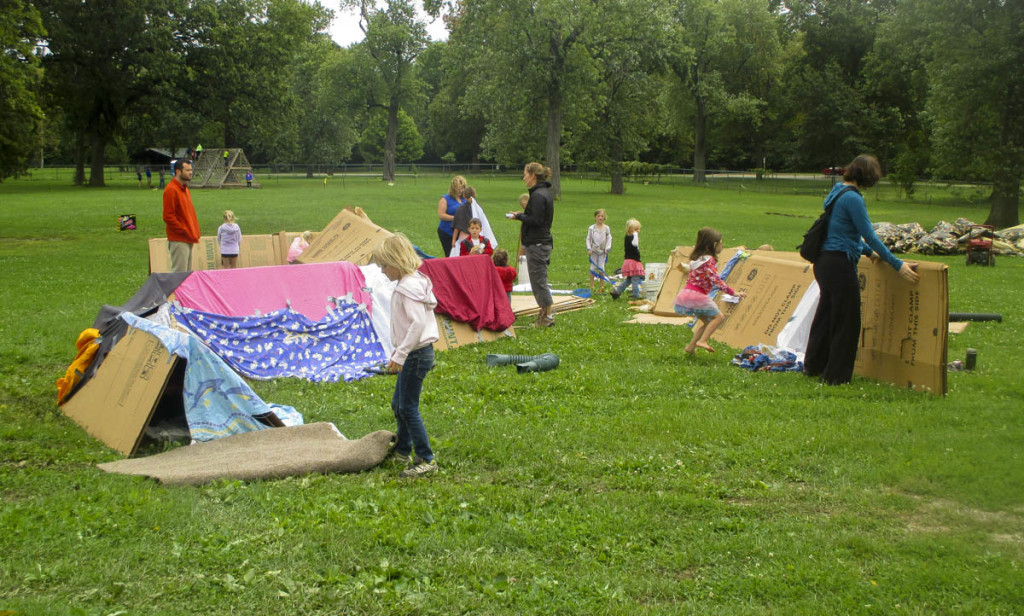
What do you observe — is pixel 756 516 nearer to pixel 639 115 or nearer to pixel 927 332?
pixel 927 332

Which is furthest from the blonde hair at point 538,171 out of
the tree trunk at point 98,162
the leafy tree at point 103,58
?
the tree trunk at point 98,162

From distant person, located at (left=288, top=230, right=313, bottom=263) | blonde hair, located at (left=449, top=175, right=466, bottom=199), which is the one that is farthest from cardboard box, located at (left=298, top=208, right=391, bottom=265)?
blonde hair, located at (left=449, top=175, right=466, bottom=199)

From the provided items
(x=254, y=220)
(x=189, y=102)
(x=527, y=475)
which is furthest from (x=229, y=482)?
(x=189, y=102)

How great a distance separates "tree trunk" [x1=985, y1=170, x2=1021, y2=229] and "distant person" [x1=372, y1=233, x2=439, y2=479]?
27.2 m

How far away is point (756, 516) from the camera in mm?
5059

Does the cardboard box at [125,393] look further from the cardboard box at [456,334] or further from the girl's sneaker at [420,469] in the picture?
the cardboard box at [456,334]

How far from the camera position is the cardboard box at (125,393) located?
6.35 metres

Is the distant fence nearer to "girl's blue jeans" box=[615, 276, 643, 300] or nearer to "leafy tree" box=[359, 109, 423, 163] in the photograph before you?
"leafy tree" box=[359, 109, 423, 163]

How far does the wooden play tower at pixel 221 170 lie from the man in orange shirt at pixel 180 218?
45442 millimetres

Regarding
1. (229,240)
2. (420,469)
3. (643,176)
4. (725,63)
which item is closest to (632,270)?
(229,240)

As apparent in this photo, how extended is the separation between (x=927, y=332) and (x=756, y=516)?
369 cm

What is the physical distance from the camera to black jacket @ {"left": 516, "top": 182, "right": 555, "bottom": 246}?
1064 centimetres

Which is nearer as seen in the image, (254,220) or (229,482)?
(229,482)

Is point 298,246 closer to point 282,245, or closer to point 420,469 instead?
point 282,245
